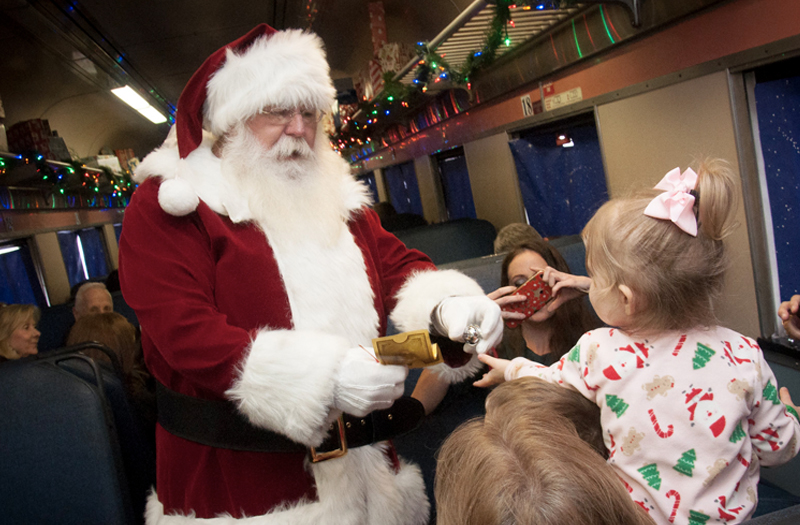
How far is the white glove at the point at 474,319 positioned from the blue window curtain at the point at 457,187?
18.4 feet

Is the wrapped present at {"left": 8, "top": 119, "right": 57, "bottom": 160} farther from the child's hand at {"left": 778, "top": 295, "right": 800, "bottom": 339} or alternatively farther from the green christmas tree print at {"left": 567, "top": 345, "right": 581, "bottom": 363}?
the child's hand at {"left": 778, "top": 295, "right": 800, "bottom": 339}

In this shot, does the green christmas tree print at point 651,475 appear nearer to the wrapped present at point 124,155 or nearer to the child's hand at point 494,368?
the child's hand at point 494,368

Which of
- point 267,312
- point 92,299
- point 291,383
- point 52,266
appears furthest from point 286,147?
point 52,266

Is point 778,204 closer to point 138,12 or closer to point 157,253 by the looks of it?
point 157,253

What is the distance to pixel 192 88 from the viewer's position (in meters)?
1.50

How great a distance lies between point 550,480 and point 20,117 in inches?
342

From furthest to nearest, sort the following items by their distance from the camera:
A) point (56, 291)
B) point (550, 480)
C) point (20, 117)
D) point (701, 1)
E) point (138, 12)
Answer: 1. point (56, 291)
2. point (20, 117)
3. point (138, 12)
4. point (701, 1)
5. point (550, 480)

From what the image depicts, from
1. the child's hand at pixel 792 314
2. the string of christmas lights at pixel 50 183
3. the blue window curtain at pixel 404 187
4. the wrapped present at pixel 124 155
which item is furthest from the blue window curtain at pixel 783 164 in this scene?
the wrapped present at pixel 124 155

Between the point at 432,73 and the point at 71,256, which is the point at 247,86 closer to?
the point at 432,73

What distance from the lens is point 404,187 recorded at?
9.88 meters

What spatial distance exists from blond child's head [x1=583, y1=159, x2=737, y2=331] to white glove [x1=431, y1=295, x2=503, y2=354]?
263 mm

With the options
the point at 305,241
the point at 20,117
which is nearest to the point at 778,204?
the point at 305,241

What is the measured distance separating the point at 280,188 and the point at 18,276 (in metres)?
7.63

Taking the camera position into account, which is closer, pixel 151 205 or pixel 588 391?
pixel 588 391
